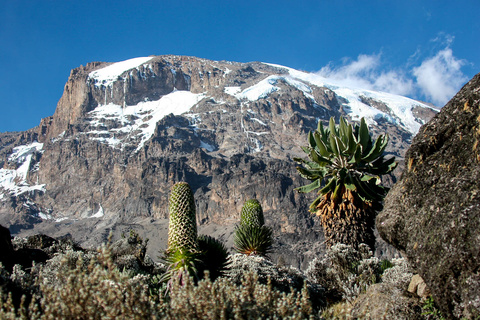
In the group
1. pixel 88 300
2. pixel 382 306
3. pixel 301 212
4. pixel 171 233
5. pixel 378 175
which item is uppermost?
pixel 301 212

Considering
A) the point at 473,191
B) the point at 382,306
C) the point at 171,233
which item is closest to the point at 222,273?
the point at 171,233

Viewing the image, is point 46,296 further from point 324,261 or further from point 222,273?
point 324,261

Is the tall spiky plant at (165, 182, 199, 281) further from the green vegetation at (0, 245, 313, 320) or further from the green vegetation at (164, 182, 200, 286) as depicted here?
the green vegetation at (0, 245, 313, 320)

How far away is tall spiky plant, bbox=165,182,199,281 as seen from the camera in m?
6.98

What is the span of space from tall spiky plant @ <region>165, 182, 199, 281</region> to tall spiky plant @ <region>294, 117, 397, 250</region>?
355 centimetres

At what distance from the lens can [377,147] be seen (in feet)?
31.2

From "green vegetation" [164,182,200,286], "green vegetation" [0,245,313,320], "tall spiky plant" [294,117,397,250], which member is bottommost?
"green vegetation" [0,245,313,320]

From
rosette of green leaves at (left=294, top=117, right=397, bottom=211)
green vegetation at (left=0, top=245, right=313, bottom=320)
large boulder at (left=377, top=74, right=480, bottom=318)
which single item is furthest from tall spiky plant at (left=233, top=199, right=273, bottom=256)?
green vegetation at (left=0, top=245, right=313, bottom=320)

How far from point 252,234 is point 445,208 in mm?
8420

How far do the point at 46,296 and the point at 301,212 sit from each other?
7002 inches

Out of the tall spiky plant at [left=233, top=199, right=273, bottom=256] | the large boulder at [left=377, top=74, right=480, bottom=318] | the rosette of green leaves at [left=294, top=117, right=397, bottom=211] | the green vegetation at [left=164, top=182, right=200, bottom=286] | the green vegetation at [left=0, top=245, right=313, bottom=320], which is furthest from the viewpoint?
the tall spiky plant at [left=233, top=199, right=273, bottom=256]

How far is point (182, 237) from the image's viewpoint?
7254mm

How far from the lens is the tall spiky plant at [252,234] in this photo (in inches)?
493

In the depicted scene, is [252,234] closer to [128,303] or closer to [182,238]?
[182,238]
